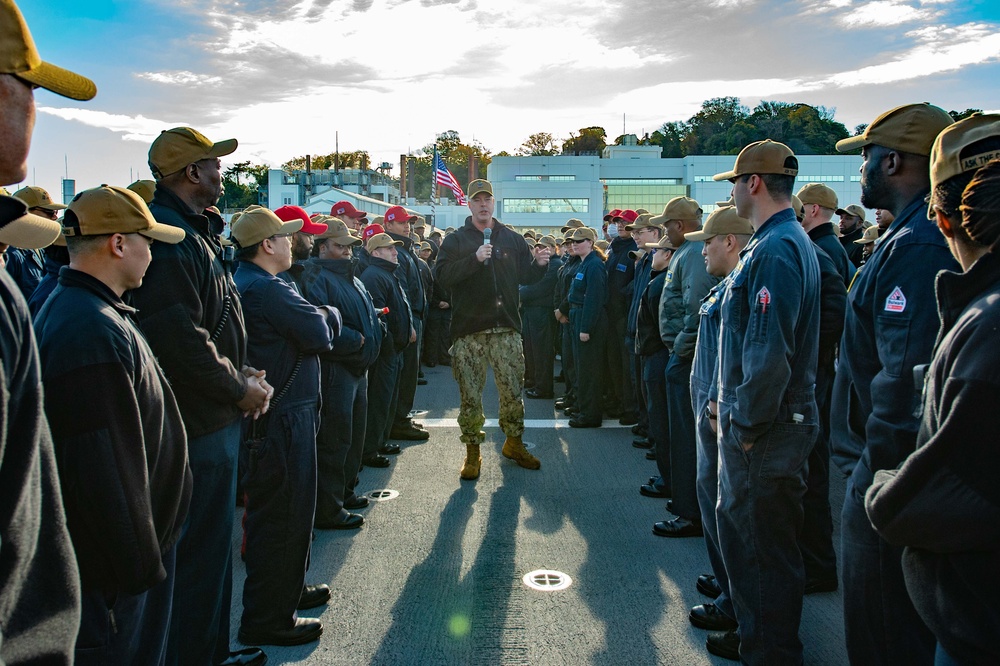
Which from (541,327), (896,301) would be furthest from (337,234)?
(541,327)

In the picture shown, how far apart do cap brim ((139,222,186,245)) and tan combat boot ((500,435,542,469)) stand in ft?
15.2

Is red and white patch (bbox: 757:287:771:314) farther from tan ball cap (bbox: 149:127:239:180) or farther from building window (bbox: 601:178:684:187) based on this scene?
building window (bbox: 601:178:684:187)

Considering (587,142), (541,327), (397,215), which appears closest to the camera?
(397,215)

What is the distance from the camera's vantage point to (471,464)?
6.73 m

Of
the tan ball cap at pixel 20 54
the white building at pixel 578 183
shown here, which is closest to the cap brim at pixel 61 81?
the tan ball cap at pixel 20 54

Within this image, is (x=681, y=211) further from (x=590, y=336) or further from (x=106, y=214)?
(x=106, y=214)

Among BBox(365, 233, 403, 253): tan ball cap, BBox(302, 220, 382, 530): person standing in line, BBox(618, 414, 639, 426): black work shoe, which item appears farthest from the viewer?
BBox(618, 414, 639, 426): black work shoe

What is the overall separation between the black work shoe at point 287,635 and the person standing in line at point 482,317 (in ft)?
9.46

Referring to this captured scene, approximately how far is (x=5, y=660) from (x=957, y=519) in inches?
83.9

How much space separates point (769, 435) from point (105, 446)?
8.67 ft

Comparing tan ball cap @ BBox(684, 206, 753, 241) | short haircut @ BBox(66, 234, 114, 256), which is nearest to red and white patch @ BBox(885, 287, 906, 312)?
tan ball cap @ BBox(684, 206, 753, 241)

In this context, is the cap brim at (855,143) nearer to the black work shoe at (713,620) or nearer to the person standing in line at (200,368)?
the black work shoe at (713,620)

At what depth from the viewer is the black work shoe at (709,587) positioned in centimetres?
435

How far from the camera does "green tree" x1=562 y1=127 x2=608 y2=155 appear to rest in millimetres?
94562
